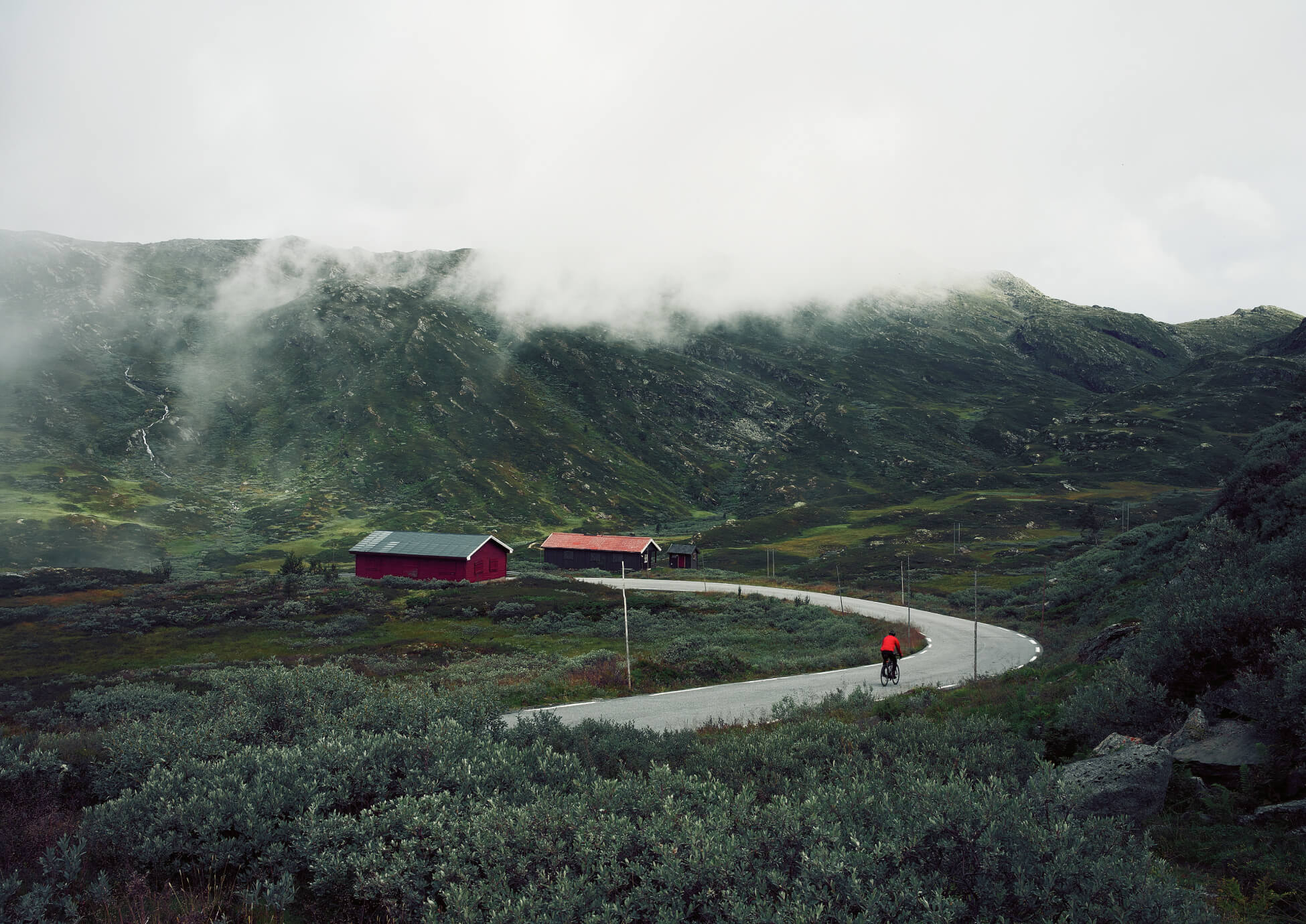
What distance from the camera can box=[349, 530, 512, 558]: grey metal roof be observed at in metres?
81.7

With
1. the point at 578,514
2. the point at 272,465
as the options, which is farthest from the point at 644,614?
the point at 272,465

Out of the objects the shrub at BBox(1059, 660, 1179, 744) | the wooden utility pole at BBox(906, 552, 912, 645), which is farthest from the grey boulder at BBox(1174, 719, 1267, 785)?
the wooden utility pole at BBox(906, 552, 912, 645)

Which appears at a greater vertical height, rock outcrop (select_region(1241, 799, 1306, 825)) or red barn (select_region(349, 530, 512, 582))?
rock outcrop (select_region(1241, 799, 1306, 825))

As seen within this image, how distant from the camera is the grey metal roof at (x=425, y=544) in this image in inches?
3216

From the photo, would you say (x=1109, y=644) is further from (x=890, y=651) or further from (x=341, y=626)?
(x=341, y=626)

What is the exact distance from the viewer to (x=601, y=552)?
10819cm

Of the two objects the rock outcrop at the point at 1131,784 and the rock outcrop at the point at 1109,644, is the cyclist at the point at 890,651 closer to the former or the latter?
the rock outcrop at the point at 1109,644

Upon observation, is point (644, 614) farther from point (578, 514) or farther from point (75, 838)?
point (578, 514)

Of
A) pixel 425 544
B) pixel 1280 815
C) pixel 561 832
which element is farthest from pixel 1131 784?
pixel 425 544

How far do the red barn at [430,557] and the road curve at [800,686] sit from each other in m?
55.3

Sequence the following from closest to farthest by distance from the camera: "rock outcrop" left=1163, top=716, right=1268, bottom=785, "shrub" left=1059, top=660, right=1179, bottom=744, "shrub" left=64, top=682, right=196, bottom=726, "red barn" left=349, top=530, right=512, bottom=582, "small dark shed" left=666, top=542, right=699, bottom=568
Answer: "rock outcrop" left=1163, top=716, right=1268, bottom=785, "shrub" left=1059, top=660, right=1179, bottom=744, "shrub" left=64, top=682, right=196, bottom=726, "red barn" left=349, top=530, right=512, bottom=582, "small dark shed" left=666, top=542, right=699, bottom=568

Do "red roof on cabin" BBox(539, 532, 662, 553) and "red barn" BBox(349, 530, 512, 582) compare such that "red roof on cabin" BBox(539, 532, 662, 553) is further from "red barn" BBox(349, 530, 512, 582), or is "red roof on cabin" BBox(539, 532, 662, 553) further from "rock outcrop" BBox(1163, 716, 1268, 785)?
"rock outcrop" BBox(1163, 716, 1268, 785)

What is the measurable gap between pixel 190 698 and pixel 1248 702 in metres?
24.1

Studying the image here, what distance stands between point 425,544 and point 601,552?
32.0m
